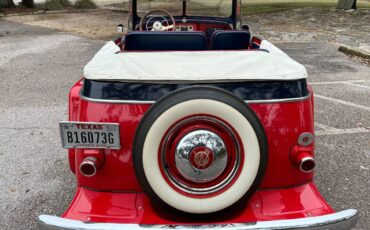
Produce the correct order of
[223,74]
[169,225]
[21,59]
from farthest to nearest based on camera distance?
[21,59]
[223,74]
[169,225]

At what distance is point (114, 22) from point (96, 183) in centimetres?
1510

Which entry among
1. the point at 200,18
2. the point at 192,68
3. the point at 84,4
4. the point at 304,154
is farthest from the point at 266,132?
the point at 84,4

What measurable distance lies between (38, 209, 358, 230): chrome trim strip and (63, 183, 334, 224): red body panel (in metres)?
0.12

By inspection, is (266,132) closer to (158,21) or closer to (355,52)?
(158,21)

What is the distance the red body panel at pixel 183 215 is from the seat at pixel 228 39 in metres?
1.61

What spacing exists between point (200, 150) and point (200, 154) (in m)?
0.02

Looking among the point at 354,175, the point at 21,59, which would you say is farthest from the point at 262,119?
the point at 21,59

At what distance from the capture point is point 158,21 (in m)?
5.20

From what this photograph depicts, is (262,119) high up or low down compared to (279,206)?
up

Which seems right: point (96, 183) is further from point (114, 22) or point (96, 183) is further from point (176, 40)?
point (114, 22)

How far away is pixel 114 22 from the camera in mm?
16547

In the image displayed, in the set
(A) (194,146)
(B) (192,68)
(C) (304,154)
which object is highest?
(B) (192,68)

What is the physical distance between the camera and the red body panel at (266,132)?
2.24 meters

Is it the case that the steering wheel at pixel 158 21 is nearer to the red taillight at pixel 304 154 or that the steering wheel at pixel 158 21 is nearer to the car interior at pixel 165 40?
the car interior at pixel 165 40
